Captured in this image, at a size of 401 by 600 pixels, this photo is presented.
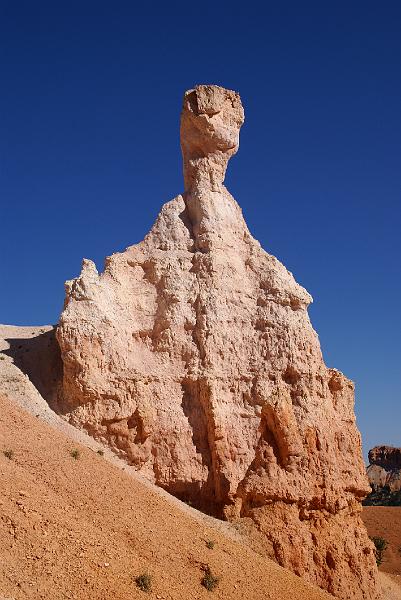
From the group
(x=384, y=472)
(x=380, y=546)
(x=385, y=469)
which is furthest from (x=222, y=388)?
(x=385, y=469)

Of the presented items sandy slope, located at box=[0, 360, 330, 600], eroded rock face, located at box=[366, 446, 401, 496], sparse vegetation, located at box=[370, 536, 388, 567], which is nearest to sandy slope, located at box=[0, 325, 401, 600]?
sandy slope, located at box=[0, 360, 330, 600]

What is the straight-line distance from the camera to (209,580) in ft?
45.2

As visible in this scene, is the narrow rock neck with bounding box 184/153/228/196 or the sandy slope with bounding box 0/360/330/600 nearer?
the sandy slope with bounding box 0/360/330/600

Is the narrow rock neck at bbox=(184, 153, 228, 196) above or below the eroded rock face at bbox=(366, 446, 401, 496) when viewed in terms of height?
above

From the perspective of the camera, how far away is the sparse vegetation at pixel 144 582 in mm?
12211

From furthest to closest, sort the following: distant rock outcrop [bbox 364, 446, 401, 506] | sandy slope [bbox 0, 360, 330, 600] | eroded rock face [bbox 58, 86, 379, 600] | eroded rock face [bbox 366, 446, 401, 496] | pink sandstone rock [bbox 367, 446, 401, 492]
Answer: pink sandstone rock [bbox 367, 446, 401, 492] → eroded rock face [bbox 366, 446, 401, 496] → distant rock outcrop [bbox 364, 446, 401, 506] → eroded rock face [bbox 58, 86, 379, 600] → sandy slope [bbox 0, 360, 330, 600]

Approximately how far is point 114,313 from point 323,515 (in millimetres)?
9118

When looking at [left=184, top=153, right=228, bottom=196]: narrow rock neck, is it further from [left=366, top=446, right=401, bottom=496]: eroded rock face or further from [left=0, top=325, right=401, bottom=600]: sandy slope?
[left=366, top=446, right=401, bottom=496]: eroded rock face

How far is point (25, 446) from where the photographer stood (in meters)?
15.0

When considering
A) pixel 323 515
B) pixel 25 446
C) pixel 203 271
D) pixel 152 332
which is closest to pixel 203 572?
pixel 25 446

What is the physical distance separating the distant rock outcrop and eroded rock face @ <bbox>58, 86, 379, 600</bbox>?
139 feet

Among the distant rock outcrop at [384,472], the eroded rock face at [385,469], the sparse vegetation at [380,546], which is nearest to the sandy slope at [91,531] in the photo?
the sparse vegetation at [380,546]

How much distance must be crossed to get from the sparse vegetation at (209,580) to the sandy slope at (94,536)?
138mm

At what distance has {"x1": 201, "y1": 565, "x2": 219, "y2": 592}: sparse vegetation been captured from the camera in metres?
13.7
